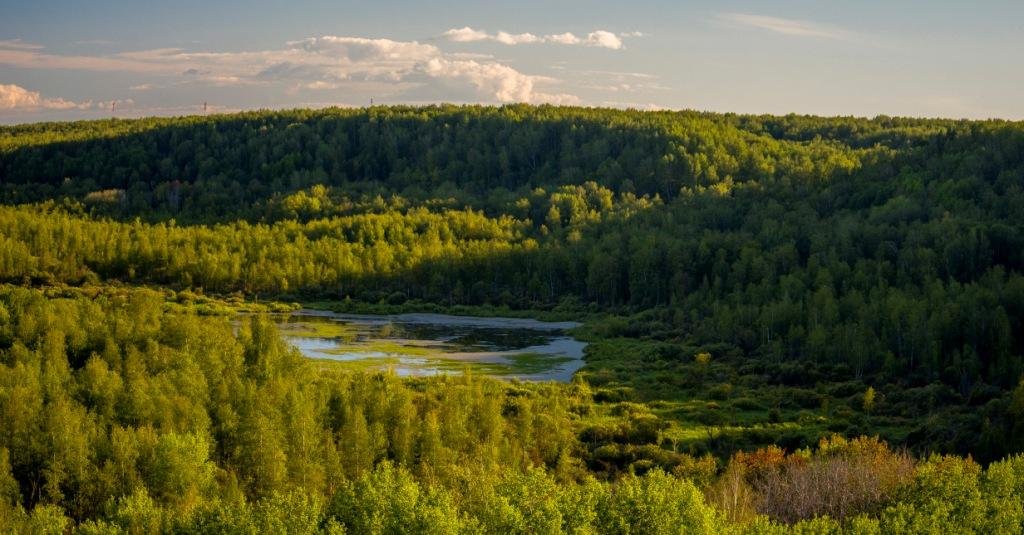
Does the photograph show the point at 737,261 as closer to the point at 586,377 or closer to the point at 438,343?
the point at 438,343

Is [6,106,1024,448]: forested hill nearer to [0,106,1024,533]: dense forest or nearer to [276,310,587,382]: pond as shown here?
[0,106,1024,533]: dense forest

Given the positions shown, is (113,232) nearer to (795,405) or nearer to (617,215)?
(617,215)

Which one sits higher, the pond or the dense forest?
the dense forest

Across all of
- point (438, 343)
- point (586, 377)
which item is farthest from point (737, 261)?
point (586, 377)

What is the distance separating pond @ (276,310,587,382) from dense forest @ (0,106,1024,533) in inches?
218

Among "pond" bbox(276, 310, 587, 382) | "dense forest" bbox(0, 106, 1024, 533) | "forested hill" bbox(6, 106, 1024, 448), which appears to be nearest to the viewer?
"dense forest" bbox(0, 106, 1024, 533)

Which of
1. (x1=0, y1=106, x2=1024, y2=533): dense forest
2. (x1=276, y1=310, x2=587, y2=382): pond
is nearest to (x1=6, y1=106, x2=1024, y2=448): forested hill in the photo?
(x1=0, y1=106, x2=1024, y2=533): dense forest

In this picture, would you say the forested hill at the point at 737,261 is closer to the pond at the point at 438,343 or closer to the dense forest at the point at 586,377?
the dense forest at the point at 586,377

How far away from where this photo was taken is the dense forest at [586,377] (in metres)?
50.0

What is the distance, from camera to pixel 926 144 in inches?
7146

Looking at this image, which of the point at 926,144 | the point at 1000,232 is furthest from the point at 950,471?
the point at 926,144

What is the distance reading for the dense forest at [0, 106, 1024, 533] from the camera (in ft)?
164

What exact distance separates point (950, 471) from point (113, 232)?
468 feet

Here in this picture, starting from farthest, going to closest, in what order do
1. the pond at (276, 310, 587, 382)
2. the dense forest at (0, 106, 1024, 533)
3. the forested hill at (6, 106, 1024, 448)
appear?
the pond at (276, 310, 587, 382), the forested hill at (6, 106, 1024, 448), the dense forest at (0, 106, 1024, 533)
